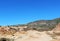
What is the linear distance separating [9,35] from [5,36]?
3.43 feet

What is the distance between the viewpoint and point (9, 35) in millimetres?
30469

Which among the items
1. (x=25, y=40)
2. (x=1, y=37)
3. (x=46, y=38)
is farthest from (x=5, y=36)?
(x=46, y=38)

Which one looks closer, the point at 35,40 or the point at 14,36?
the point at 35,40

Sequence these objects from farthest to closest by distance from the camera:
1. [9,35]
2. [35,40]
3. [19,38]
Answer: [9,35], [19,38], [35,40]

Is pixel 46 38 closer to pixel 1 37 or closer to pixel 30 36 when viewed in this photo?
pixel 30 36

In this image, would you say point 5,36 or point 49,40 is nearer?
point 49,40

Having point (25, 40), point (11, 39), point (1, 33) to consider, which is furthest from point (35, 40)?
point (1, 33)

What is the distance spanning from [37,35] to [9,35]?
15.4 feet

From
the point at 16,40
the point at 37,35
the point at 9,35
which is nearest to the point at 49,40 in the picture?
A: the point at 37,35

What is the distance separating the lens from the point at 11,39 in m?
28.6

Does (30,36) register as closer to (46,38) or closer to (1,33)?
(46,38)

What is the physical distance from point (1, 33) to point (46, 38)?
8.04 m

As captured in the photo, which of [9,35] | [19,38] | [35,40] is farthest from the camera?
[9,35]

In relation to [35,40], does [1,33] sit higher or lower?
higher
